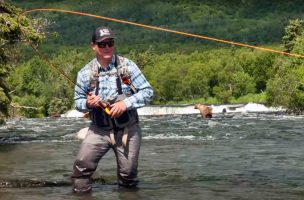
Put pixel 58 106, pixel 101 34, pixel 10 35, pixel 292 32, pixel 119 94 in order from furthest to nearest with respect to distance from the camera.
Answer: pixel 58 106 → pixel 292 32 → pixel 10 35 → pixel 119 94 → pixel 101 34

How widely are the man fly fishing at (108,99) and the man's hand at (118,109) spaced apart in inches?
9.0

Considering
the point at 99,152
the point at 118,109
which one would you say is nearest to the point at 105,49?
the point at 118,109

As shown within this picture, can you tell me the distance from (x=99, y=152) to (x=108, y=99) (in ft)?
2.59

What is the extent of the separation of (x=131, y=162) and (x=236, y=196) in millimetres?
1543

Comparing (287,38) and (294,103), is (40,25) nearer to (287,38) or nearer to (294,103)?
(294,103)

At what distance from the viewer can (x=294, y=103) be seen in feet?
210

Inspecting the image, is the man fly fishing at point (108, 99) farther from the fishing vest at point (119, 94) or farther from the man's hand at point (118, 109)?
the man's hand at point (118, 109)

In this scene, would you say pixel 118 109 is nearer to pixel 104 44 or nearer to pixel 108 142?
pixel 108 142

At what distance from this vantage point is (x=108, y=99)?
833 centimetres

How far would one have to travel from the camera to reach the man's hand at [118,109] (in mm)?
8039

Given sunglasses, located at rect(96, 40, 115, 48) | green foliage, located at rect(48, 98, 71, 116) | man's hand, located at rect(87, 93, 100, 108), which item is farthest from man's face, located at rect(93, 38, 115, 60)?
green foliage, located at rect(48, 98, 71, 116)

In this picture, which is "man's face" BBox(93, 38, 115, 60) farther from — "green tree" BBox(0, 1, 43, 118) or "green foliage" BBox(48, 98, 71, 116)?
"green foliage" BBox(48, 98, 71, 116)

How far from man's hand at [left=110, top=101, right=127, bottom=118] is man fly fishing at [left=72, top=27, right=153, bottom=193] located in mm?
228

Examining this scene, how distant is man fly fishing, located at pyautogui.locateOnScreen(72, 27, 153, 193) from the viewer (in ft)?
27.6
